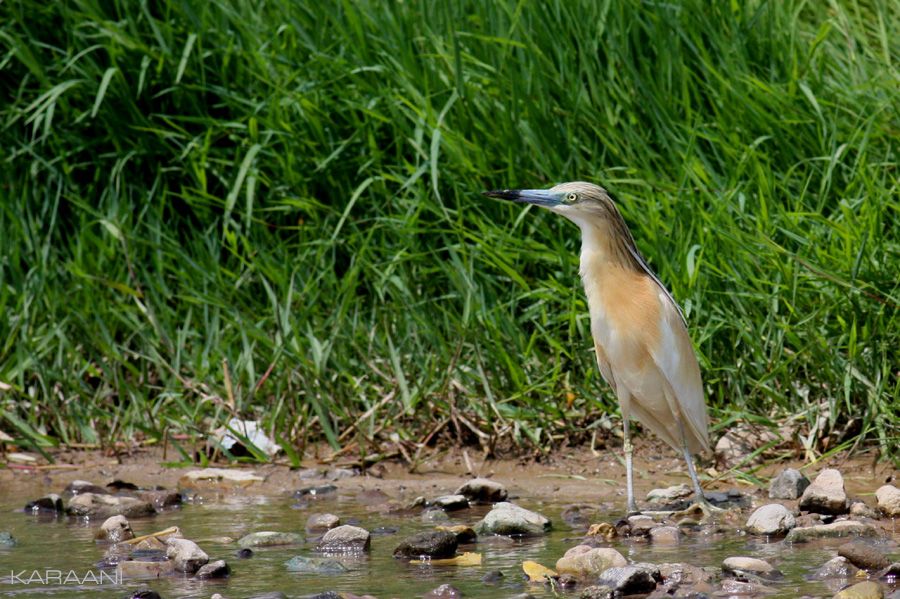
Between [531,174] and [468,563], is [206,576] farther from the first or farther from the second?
[531,174]

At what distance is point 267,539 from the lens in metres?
4.86

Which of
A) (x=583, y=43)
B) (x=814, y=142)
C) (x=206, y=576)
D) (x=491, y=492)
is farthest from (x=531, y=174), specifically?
(x=206, y=576)

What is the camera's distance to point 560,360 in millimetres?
6094

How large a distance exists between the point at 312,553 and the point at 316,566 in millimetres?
304

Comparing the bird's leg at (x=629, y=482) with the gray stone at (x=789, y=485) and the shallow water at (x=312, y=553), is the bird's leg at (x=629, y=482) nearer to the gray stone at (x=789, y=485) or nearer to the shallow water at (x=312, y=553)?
the shallow water at (x=312, y=553)

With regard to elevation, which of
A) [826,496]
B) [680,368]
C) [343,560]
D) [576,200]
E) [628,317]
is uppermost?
[576,200]

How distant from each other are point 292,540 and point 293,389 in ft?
4.96

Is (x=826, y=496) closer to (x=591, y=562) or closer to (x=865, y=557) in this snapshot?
(x=865, y=557)

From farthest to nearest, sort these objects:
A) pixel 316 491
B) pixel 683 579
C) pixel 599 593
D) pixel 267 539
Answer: pixel 316 491 < pixel 267 539 < pixel 683 579 < pixel 599 593

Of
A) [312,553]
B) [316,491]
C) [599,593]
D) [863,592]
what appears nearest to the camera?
[863,592]

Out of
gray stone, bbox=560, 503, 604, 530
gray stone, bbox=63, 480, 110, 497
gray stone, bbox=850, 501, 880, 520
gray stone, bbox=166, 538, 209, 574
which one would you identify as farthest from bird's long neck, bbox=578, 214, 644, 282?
gray stone, bbox=63, 480, 110, 497

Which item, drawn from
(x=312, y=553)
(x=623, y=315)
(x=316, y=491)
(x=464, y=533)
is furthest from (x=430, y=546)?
(x=316, y=491)

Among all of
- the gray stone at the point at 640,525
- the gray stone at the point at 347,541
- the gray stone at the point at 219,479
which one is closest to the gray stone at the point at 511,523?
the gray stone at the point at 640,525

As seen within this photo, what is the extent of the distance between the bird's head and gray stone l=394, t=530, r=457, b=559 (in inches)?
53.7
